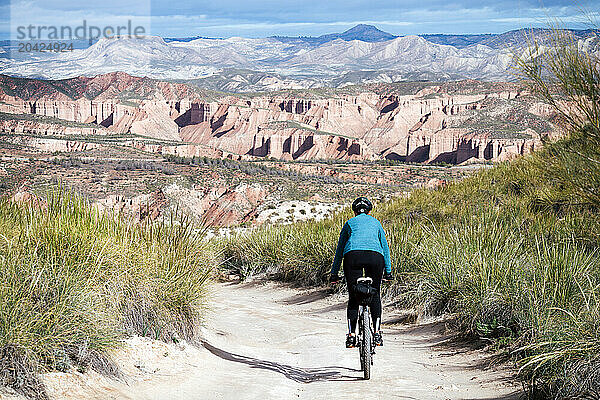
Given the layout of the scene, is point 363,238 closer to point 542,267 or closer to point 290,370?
point 290,370

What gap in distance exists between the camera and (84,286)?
491 centimetres

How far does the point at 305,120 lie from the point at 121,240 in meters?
149

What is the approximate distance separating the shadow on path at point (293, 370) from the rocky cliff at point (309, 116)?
8520 cm

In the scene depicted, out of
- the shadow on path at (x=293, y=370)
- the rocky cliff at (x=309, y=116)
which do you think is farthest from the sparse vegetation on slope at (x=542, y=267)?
the rocky cliff at (x=309, y=116)

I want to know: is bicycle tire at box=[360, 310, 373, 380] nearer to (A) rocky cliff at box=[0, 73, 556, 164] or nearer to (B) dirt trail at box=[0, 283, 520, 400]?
(B) dirt trail at box=[0, 283, 520, 400]

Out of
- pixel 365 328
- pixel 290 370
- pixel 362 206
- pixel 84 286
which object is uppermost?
pixel 362 206

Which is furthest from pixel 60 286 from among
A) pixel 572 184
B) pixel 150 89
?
pixel 150 89

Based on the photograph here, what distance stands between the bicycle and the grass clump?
1988 millimetres

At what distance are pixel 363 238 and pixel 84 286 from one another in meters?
2.60

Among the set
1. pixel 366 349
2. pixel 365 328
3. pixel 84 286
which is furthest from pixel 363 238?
pixel 84 286

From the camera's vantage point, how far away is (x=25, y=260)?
15.6ft

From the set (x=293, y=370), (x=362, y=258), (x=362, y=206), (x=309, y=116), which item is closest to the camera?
(x=362, y=258)

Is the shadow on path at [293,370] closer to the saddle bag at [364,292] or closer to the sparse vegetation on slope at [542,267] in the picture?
the saddle bag at [364,292]

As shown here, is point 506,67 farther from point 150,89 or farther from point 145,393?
point 150,89
